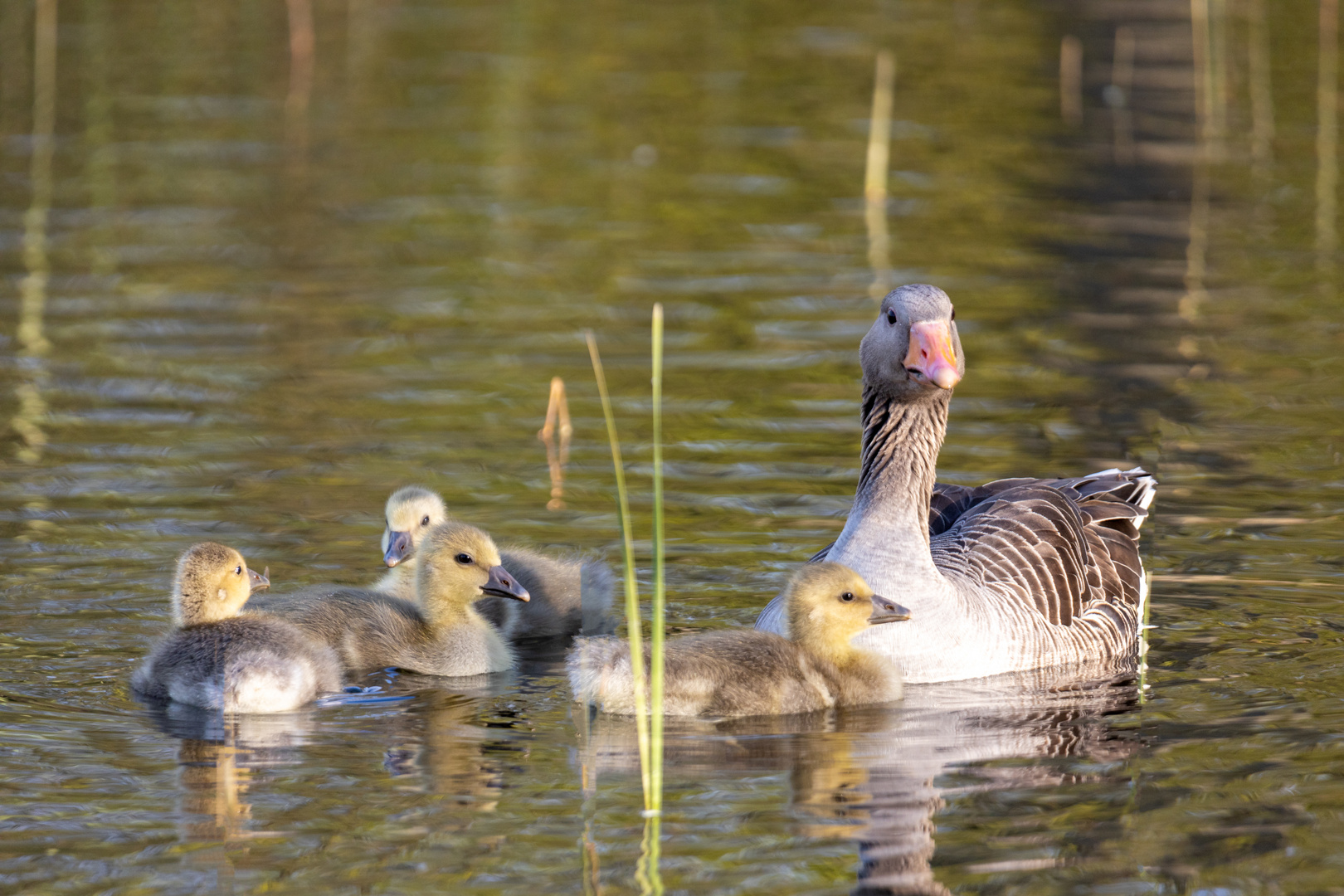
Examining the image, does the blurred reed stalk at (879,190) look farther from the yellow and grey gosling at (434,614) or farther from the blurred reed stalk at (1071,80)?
the yellow and grey gosling at (434,614)

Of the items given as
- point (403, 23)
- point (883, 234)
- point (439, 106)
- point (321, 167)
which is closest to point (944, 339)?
point (883, 234)

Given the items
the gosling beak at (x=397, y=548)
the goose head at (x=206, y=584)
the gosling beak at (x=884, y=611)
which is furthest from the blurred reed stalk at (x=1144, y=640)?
the goose head at (x=206, y=584)

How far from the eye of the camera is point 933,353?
8.89 metres

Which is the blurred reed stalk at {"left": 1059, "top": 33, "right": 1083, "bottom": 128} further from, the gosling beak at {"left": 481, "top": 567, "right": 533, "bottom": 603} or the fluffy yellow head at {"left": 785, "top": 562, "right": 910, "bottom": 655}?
the fluffy yellow head at {"left": 785, "top": 562, "right": 910, "bottom": 655}

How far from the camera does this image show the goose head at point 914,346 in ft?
29.2

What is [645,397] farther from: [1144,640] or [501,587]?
[1144,640]

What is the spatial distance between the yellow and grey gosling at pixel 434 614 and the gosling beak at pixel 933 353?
2.11m

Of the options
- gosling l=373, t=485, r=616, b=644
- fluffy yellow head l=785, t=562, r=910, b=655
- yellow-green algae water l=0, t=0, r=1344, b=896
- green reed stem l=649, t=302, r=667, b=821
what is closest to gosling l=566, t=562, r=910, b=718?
fluffy yellow head l=785, t=562, r=910, b=655

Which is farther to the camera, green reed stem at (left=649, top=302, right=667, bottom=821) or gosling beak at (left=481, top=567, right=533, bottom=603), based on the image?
gosling beak at (left=481, top=567, right=533, bottom=603)

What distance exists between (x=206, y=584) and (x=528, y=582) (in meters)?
1.93

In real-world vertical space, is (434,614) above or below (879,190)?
below

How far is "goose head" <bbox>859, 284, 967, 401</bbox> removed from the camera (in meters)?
8.89

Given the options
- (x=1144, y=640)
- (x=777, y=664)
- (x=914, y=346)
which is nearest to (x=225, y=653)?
(x=777, y=664)

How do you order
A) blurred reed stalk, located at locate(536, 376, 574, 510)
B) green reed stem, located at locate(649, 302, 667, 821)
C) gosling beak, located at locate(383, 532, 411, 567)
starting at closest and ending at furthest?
green reed stem, located at locate(649, 302, 667, 821), gosling beak, located at locate(383, 532, 411, 567), blurred reed stalk, located at locate(536, 376, 574, 510)
